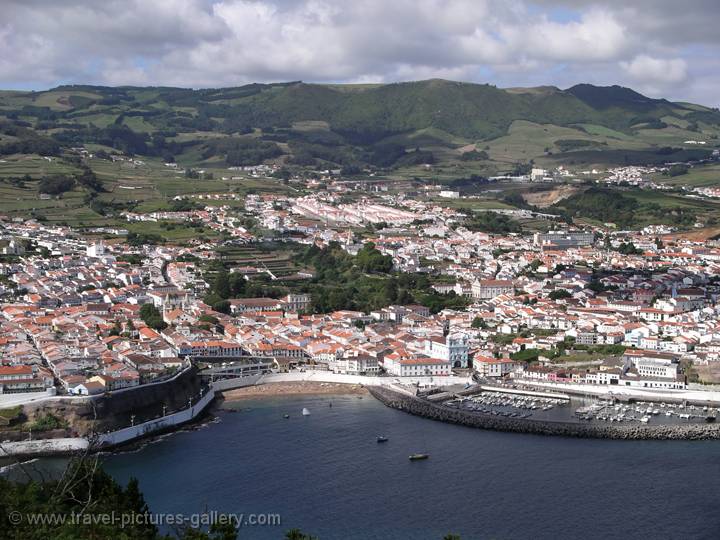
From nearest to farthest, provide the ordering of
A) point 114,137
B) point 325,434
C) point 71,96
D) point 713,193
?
point 325,434
point 713,193
point 114,137
point 71,96

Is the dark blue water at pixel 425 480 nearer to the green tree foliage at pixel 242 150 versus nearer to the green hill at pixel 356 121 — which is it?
the green hill at pixel 356 121

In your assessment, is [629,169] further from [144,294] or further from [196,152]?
[144,294]

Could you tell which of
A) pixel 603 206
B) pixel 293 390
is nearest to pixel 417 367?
pixel 293 390

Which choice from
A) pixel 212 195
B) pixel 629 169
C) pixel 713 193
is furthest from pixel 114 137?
pixel 713 193

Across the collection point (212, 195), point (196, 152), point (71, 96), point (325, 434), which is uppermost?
point (71, 96)

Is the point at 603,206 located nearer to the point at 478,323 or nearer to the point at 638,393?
the point at 478,323

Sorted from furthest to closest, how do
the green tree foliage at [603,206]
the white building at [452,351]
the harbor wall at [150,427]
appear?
the green tree foliage at [603,206] < the white building at [452,351] < the harbor wall at [150,427]

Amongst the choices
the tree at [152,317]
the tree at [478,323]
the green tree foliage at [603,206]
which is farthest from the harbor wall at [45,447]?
the green tree foliage at [603,206]
